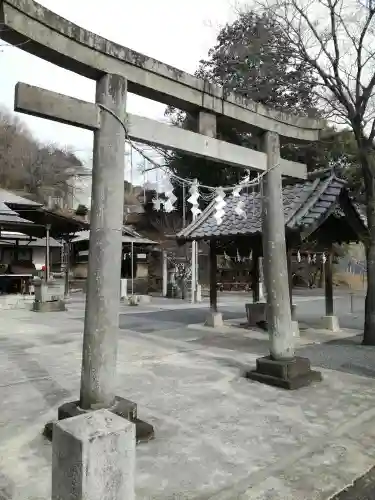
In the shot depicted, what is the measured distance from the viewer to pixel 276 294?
627cm

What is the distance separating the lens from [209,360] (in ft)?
25.9

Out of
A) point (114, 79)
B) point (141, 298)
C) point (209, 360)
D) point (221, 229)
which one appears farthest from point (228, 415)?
point (141, 298)

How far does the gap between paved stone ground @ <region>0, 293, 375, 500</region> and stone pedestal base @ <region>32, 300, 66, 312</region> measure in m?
6.12

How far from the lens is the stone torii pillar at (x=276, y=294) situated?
20.4 feet

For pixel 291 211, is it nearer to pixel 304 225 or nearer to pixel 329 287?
pixel 304 225

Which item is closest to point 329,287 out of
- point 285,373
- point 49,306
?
point 285,373

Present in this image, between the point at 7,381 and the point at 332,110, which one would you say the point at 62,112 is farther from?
the point at 332,110

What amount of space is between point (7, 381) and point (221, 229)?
23.8 ft

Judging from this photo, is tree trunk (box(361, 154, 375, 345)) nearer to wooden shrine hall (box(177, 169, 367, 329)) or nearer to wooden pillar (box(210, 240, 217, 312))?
wooden shrine hall (box(177, 169, 367, 329))

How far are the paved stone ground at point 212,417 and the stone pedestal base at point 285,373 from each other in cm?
15

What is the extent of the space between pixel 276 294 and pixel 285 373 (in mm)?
1168

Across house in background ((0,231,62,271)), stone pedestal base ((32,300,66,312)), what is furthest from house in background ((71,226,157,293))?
stone pedestal base ((32,300,66,312))

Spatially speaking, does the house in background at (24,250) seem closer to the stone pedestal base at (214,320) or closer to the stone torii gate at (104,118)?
the stone pedestal base at (214,320)

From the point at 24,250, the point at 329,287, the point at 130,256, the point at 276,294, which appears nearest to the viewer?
the point at 276,294
